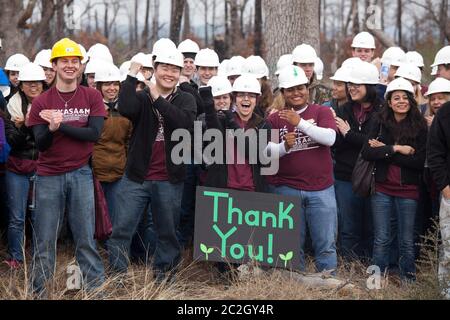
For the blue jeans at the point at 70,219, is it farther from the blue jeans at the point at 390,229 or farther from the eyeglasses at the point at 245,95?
the blue jeans at the point at 390,229

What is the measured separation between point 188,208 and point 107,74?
5.75 feet

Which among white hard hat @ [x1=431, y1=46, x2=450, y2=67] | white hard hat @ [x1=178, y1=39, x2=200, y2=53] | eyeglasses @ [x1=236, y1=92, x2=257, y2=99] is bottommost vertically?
eyeglasses @ [x1=236, y1=92, x2=257, y2=99]

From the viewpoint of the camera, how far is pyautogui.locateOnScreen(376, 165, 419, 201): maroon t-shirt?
7.95 meters

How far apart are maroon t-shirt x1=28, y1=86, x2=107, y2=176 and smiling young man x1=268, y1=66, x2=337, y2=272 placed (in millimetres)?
1934

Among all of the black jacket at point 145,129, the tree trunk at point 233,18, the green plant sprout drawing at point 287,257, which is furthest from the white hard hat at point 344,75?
the tree trunk at point 233,18

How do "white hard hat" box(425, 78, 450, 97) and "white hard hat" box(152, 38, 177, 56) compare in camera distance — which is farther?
"white hard hat" box(425, 78, 450, 97)

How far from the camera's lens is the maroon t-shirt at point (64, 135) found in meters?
6.94

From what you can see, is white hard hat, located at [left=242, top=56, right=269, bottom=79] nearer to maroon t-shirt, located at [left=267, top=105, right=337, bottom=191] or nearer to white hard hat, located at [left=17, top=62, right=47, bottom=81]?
maroon t-shirt, located at [left=267, top=105, right=337, bottom=191]

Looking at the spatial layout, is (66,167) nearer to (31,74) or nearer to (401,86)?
(31,74)

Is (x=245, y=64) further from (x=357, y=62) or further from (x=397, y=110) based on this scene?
(x=397, y=110)

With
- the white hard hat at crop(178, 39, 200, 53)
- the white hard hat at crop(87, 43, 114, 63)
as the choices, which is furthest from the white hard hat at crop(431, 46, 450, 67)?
the white hard hat at crop(87, 43, 114, 63)

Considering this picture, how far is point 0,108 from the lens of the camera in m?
8.27

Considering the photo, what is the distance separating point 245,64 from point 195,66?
89 centimetres

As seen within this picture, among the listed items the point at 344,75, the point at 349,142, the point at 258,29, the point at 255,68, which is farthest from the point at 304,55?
the point at 258,29
